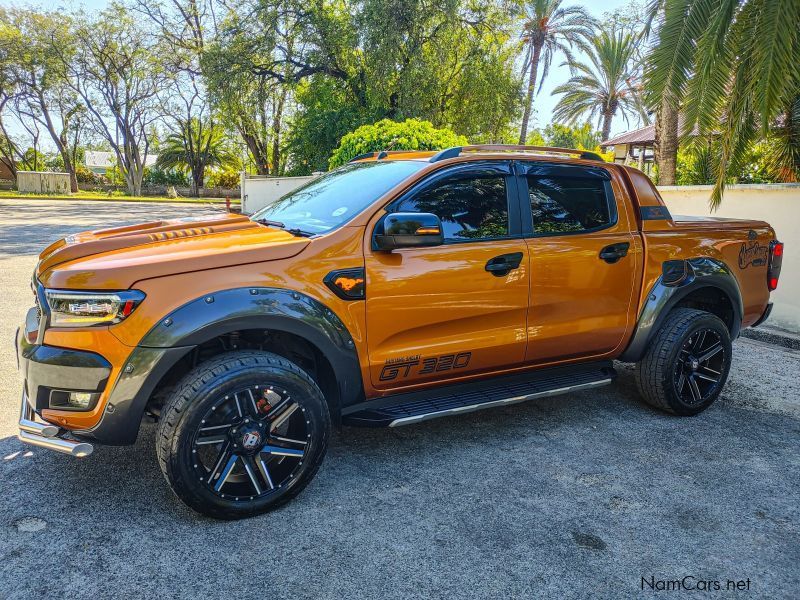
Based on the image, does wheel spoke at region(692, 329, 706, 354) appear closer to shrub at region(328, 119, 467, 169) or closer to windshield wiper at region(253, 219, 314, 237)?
windshield wiper at region(253, 219, 314, 237)

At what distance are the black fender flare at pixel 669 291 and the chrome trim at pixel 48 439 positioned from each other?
336 centimetres

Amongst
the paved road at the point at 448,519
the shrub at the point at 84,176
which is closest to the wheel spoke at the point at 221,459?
the paved road at the point at 448,519

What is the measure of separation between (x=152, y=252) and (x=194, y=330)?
50cm

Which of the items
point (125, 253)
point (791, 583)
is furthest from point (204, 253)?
point (791, 583)


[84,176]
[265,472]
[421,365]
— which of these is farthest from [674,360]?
[84,176]

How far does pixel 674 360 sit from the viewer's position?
413 cm

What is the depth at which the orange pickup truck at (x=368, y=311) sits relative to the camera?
2.68 m

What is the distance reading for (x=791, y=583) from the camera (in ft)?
8.39

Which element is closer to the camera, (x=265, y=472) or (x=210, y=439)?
(x=210, y=439)

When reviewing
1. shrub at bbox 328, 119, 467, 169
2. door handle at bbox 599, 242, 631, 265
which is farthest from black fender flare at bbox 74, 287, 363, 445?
shrub at bbox 328, 119, 467, 169

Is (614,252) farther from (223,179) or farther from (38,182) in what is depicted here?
(223,179)

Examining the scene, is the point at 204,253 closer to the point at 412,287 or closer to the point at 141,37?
the point at 412,287

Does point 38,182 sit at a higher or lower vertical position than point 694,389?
higher

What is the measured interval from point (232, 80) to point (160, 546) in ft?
73.3
